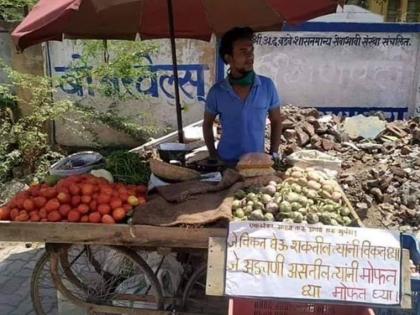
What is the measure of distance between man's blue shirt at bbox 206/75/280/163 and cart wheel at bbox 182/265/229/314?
3.08ft

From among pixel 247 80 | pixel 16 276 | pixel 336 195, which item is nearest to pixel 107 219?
pixel 336 195

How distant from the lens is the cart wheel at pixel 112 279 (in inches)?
→ 127

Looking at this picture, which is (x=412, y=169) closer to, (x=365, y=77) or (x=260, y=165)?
(x=365, y=77)

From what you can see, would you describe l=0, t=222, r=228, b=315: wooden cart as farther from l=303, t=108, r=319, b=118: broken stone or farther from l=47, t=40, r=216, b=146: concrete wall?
l=303, t=108, r=319, b=118: broken stone

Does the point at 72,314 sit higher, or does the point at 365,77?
the point at 365,77

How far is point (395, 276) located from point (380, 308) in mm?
222

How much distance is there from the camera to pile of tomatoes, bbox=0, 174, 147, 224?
2.89 meters

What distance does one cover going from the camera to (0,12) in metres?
7.44

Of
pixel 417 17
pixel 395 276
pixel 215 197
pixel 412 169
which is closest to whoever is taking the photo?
pixel 395 276

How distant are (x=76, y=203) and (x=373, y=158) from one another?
4.14 meters

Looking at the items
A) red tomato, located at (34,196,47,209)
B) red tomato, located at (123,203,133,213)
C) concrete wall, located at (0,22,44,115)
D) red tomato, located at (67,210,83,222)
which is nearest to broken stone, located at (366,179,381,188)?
red tomato, located at (123,203,133,213)

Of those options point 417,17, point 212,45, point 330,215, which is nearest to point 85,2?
point 330,215

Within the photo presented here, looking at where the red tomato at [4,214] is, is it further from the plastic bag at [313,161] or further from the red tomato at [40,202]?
the plastic bag at [313,161]

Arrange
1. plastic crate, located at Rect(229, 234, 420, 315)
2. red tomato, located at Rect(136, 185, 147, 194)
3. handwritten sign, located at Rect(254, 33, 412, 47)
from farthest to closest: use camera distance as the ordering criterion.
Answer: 1. handwritten sign, located at Rect(254, 33, 412, 47)
2. red tomato, located at Rect(136, 185, 147, 194)
3. plastic crate, located at Rect(229, 234, 420, 315)
